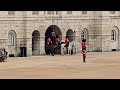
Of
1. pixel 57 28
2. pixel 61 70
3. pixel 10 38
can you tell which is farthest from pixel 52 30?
pixel 61 70

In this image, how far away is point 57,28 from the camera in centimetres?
4206

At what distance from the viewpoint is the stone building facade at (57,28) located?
38594 millimetres

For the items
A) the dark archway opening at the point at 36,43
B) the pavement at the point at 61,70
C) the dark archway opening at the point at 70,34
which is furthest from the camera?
the dark archway opening at the point at 70,34

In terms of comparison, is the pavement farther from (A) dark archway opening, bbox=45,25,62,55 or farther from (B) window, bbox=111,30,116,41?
(B) window, bbox=111,30,116,41

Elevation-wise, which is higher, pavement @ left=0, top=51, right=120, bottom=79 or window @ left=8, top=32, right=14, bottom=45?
window @ left=8, top=32, right=14, bottom=45

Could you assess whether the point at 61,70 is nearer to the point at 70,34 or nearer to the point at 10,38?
the point at 10,38

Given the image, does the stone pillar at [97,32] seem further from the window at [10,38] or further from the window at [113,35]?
the window at [10,38]

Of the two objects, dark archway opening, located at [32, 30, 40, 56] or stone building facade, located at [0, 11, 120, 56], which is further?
dark archway opening, located at [32, 30, 40, 56]

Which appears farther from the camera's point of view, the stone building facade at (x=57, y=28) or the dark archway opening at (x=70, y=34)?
the dark archway opening at (x=70, y=34)

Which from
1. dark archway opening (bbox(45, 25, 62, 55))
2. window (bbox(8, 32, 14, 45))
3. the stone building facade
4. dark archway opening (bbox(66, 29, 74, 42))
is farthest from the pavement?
dark archway opening (bbox(66, 29, 74, 42))

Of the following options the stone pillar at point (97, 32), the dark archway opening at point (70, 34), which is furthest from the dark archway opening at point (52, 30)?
the stone pillar at point (97, 32)

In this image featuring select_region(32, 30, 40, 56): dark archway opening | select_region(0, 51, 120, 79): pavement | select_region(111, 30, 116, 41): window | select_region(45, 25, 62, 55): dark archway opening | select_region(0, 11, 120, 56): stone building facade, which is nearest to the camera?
select_region(0, 51, 120, 79): pavement

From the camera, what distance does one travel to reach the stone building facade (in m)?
38.6
